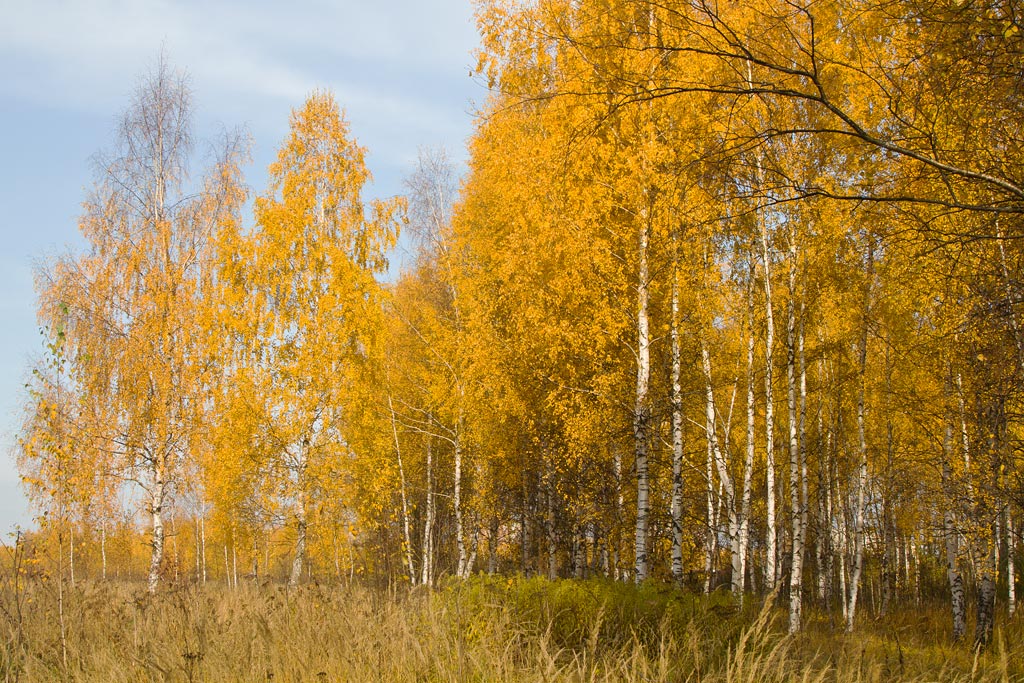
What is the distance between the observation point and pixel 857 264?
1018 cm

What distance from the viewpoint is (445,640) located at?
4430 mm

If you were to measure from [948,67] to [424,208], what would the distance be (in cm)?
1519

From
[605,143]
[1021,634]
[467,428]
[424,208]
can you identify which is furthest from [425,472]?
[1021,634]

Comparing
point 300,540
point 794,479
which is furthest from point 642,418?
point 300,540

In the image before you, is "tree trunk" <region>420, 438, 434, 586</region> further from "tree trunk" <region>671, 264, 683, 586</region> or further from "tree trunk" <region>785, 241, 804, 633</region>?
"tree trunk" <region>785, 241, 804, 633</region>

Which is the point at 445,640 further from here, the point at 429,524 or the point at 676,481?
the point at 429,524

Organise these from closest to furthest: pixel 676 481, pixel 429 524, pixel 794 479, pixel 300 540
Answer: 1. pixel 676 481
2. pixel 794 479
3. pixel 300 540
4. pixel 429 524

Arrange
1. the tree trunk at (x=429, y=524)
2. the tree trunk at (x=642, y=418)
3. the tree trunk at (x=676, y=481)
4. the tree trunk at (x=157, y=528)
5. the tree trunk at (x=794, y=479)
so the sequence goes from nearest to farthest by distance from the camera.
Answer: the tree trunk at (x=642, y=418)
the tree trunk at (x=676, y=481)
the tree trunk at (x=794, y=479)
the tree trunk at (x=157, y=528)
the tree trunk at (x=429, y=524)

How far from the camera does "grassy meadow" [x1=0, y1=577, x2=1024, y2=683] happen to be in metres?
4.07

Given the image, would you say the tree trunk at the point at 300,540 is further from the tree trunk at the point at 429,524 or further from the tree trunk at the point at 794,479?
the tree trunk at the point at 794,479

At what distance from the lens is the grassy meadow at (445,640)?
13.4 ft

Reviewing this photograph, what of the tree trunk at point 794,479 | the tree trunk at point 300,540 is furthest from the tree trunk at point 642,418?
the tree trunk at point 300,540

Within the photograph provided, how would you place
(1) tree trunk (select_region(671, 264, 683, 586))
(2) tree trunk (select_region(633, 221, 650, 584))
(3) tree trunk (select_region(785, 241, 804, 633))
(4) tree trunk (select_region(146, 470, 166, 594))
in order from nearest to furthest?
1. (2) tree trunk (select_region(633, 221, 650, 584))
2. (1) tree trunk (select_region(671, 264, 683, 586))
3. (3) tree trunk (select_region(785, 241, 804, 633))
4. (4) tree trunk (select_region(146, 470, 166, 594))

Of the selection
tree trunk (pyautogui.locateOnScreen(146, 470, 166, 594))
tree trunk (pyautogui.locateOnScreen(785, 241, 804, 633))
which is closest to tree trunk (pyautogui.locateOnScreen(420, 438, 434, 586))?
A: tree trunk (pyautogui.locateOnScreen(146, 470, 166, 594))
